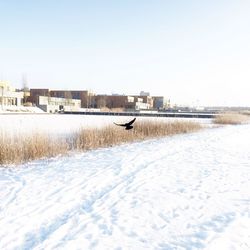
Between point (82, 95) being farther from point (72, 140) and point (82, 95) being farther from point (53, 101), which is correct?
point (72, 140)

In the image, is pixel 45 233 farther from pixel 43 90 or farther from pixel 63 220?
pixel 43 90

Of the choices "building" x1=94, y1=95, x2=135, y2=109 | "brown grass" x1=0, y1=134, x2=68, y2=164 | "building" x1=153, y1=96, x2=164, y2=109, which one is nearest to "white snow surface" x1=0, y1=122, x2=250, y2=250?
"brown grass" x1=0, y1=134, x2=68, y2=164

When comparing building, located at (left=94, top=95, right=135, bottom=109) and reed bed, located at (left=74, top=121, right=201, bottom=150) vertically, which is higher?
reed bed, located at (left=74, top=121, right=201, bottom=150)

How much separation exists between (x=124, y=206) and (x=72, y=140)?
28.1 feet

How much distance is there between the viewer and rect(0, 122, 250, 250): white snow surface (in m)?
4.06

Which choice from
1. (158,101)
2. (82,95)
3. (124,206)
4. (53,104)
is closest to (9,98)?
(53,104)

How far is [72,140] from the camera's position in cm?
1361

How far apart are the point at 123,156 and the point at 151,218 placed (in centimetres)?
582

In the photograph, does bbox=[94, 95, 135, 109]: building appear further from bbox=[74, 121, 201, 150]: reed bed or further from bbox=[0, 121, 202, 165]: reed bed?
bbox=[0, 121, 202, 165]: reed bed

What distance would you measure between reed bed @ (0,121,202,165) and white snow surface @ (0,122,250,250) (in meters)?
0.90

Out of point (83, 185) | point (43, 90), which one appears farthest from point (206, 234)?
point (43, 90)

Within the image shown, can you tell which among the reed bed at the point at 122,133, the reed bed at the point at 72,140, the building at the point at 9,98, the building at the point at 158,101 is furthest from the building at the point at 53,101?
the reed bed at the point at 72,140

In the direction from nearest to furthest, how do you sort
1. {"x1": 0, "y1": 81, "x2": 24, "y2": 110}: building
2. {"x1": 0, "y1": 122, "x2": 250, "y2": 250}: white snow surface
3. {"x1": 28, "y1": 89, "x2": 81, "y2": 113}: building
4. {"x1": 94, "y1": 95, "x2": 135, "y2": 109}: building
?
{"x1": 0, "y1": 122, "x2": 250, "y2": 250}: white snow surface → {"x1": 0, "y1": 81, "x2": 24, "y2": 110}: building → {"x1": 28, "y1": 89, "x2": 81, "y2": 113}: building → {"x1": 94, "y1": 95, "x2": 135, "y2": 109}: building

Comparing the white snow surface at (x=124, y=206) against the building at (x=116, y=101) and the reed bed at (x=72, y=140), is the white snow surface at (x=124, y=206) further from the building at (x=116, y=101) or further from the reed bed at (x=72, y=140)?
the building at (x=116, y=101)
